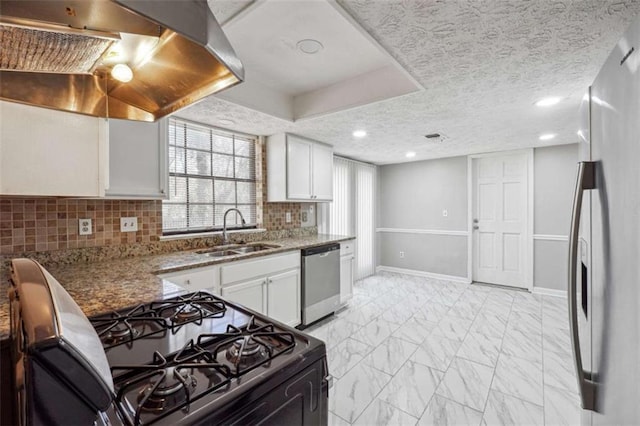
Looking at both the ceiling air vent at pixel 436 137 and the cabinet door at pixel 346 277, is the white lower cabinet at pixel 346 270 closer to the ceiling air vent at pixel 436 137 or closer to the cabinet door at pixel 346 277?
the cabinet door at pixel 346 277

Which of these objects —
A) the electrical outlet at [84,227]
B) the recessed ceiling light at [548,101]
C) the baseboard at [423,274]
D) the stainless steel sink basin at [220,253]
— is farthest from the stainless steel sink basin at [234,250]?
the baseboard at [423,274]

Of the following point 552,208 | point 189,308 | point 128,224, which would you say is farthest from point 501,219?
point 128,224

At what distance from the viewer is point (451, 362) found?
2391mm

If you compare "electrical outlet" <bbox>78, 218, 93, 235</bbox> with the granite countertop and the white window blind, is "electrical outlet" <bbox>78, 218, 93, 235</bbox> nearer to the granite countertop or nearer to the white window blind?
the granite countertop

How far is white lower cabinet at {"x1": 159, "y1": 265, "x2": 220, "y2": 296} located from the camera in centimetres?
199

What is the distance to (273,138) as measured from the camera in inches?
134

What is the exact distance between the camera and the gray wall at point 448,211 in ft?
13.5

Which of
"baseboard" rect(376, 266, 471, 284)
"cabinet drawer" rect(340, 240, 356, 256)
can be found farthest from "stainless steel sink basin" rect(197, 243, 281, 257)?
"baseboard" rect(376, 266, 471, 284)

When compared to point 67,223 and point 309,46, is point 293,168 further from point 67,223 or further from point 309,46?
point 67,223

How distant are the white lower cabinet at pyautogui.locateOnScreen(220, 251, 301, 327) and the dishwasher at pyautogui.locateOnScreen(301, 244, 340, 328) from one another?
0.09m

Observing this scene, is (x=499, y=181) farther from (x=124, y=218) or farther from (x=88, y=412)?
(x=88, y=412)

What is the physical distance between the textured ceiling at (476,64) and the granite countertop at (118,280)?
1268 millimetres

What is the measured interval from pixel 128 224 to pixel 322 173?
2.29 metres

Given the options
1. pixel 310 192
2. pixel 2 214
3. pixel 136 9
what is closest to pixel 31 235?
pixel 2 214
